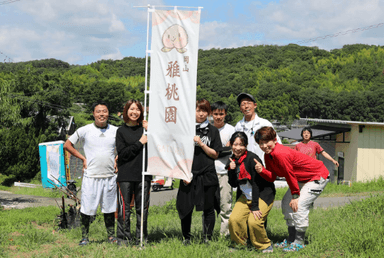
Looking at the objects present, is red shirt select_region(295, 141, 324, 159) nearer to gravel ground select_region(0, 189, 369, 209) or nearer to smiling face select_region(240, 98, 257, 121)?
gravel ground select_region(0, 189, 369, 209)

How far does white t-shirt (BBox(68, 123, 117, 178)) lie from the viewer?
416cm

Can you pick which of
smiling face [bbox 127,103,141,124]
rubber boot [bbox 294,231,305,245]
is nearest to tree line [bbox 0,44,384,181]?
smiling face [bbox 127,103,141,124]

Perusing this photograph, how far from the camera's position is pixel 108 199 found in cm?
425

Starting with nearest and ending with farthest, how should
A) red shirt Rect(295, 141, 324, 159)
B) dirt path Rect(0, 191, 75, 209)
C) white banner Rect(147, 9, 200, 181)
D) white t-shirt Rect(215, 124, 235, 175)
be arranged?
white banner Rect(147, 9, 200, 181)
white t-shirt Rect(215, 124, 235, 175)
red shirt Rect(295, 141, 324, 159)
dirt path Rect(0, 191, 75, 209)

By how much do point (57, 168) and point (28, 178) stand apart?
281 inches

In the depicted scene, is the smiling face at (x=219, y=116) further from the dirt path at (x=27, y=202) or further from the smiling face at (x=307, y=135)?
the dirt path at (x=27, y=202)

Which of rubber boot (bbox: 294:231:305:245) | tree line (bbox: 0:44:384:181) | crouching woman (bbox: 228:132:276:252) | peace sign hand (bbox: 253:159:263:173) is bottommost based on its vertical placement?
rubber boot (bbox: 294:231:305:245)

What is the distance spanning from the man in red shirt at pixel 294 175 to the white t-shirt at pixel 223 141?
59cm

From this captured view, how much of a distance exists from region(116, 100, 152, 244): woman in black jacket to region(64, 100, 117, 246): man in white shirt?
0.15 metres

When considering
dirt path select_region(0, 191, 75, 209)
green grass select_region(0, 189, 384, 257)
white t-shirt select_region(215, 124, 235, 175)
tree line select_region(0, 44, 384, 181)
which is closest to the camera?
green grass select_region(0, 189, 384, 257)

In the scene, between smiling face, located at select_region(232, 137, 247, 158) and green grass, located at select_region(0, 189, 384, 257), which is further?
smiling face, located at select_region(232, 137, 247, 158)

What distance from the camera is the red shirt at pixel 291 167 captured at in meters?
3.74

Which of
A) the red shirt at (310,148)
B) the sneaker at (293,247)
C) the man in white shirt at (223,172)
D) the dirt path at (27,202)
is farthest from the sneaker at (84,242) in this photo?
the dirt path at (27,202)

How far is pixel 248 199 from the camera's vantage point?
4.00m
